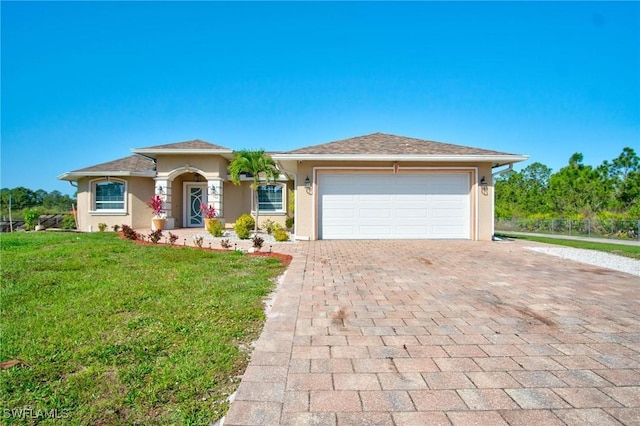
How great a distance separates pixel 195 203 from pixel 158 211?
10.5 feet

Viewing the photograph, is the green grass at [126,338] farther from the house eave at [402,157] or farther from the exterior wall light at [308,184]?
the house eave at [402,157]

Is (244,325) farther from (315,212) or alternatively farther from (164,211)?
(164,211)

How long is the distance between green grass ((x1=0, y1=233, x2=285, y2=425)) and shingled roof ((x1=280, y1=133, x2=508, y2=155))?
630 centimetres

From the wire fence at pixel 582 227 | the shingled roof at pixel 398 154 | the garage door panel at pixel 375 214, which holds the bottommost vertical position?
the wire fence at pixel 582 227

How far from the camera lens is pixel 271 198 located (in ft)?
53.8

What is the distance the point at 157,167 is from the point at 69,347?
13669 millimetres

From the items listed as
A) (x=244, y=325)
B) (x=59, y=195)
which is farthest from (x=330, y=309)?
(x=59, y=195)

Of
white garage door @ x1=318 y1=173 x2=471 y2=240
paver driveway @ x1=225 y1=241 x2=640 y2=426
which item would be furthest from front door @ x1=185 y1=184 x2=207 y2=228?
paver driveway @ x1=225 y1=241 x2=640 y2=426

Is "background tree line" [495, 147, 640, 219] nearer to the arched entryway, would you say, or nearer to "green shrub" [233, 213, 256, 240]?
"green shrub" [233, 213, 256, 240]

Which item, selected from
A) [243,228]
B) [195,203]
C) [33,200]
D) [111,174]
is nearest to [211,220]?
[243,228]

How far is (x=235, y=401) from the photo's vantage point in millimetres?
1978

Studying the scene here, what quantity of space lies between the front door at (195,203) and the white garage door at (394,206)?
8.32 metres

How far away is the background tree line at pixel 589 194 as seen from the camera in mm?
18906

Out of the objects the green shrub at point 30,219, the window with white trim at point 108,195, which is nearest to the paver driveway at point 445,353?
the window with white trim at point 108,195
